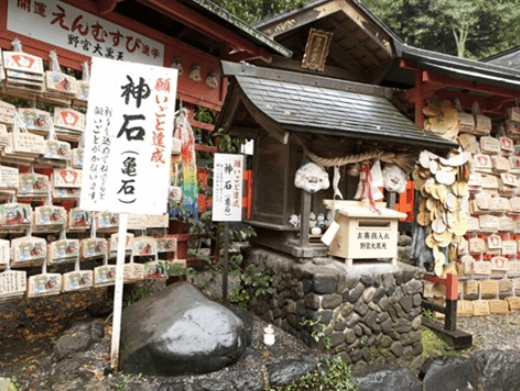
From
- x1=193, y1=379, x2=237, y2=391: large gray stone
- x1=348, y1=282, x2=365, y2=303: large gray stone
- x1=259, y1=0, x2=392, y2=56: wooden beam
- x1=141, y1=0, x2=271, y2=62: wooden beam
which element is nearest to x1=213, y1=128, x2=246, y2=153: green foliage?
x1=141, y1=0, x2=271, y2=62: wooden beam

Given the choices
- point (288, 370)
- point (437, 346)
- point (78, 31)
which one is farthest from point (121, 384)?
point (437, 346)

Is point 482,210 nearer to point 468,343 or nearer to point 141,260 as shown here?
point 468,343

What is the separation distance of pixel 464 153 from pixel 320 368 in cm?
473

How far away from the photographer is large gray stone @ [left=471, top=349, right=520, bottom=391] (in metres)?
5.97

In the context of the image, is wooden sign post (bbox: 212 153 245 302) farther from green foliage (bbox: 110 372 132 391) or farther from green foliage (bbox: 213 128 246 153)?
green foliage (bbox: 110 372 132 391)

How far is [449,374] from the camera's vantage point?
5.80 m

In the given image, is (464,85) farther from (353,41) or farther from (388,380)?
(388,380)

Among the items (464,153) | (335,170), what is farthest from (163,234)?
(464,153)

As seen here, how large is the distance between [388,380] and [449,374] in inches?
46.3

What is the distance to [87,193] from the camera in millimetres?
4359

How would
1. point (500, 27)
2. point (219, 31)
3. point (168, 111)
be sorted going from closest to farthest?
point (168, 111)
point (219, 31)
point (500, 27)

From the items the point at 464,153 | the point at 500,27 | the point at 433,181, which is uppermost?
the point at 500,27

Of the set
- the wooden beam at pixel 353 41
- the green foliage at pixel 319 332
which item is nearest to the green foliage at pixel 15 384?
the green foliage at pixel 319 332

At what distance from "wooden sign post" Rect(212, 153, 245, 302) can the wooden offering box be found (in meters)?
1.41
